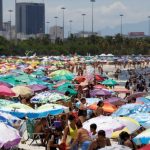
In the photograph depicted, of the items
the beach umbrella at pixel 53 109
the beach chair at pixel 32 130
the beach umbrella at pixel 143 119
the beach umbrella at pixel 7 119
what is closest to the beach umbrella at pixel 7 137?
the beach umbrella at pixel 7 119

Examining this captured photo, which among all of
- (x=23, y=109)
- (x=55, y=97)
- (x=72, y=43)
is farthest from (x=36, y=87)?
(x=72, y=43)

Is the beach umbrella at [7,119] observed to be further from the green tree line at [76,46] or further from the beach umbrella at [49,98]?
the green tree line at [76,46]

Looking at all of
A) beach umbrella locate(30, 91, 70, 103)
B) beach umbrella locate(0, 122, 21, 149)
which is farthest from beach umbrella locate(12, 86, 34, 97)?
beach umbrella locate(0, 122, 21, 149)

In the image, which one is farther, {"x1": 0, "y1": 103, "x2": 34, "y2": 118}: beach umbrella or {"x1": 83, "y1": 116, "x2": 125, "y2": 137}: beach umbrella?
{"x1": 0, "y1": 103, "x2": 34, "y2": 118}: beach umbrella

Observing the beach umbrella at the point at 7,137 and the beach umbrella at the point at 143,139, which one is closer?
the beach umbrella at the point at 143,139

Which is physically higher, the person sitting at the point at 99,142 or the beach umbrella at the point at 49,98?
the person sitting at the point at 99,142

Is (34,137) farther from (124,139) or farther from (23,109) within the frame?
(124,139)

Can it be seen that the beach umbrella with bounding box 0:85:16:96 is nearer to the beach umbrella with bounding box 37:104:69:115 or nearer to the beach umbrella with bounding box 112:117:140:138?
the beach umbrella with bounding box 37:104:69:115

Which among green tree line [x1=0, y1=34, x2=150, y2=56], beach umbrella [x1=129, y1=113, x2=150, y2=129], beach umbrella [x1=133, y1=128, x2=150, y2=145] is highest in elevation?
beach umbrella [x1=133, y1=128, x2=150, y2=145]
